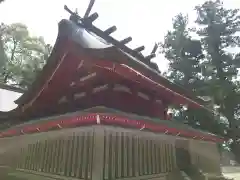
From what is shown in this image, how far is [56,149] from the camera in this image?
18.1ft

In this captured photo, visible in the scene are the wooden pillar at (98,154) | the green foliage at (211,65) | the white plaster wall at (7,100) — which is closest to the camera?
the wooden pillar at (98,154)

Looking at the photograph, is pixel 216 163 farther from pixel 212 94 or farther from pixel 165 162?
pixel 212 94

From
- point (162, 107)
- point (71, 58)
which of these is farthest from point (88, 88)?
point (162, 107)

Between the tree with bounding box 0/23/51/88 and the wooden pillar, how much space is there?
20075 mm

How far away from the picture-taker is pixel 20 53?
2695 centimetres

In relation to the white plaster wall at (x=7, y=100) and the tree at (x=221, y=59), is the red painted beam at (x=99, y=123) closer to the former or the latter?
the white plaster wall at (x=7, y=100)

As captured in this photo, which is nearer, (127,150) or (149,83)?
(127,150)

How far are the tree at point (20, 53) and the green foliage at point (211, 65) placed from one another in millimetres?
14629

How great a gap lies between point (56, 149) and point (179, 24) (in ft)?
75.8

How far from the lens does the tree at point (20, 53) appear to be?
23109 mm

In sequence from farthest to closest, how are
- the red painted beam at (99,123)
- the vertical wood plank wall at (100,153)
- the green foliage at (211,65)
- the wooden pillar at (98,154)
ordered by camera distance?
the green foliage at (211,65) → the vertical wood plank wall at (100,153) → the wooden pillar at (98,154) → the red painted beam at (99,123)

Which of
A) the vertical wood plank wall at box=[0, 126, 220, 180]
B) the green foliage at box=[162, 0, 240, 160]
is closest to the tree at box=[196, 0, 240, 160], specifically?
the green foliage at box=[162, 0, 240, 160]

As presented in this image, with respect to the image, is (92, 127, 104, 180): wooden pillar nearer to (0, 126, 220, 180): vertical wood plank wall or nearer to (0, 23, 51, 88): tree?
(0, 126, 220, 180): vertical wood plank wall

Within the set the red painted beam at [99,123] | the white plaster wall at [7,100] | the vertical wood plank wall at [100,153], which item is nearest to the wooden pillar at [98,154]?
the vertical wood plank wall at [100,153]
